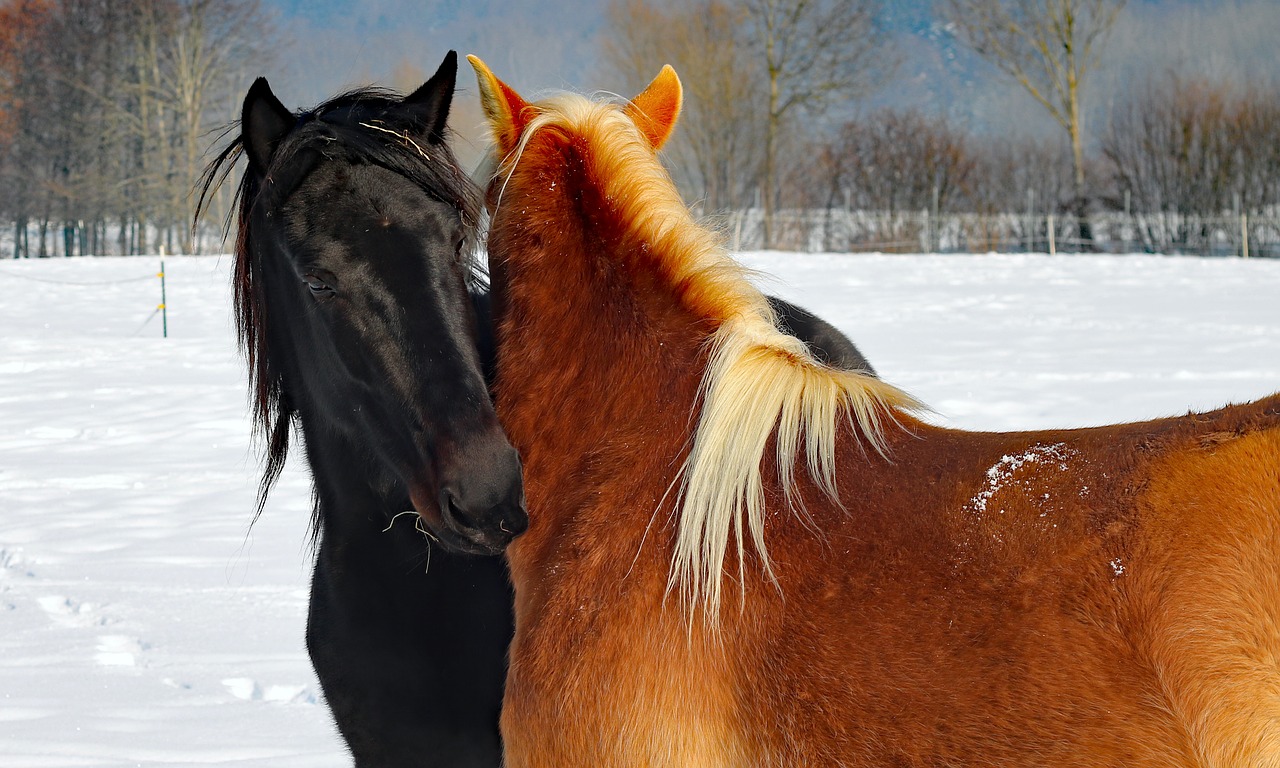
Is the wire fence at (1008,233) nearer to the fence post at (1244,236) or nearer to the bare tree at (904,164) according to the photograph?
the fence post at (1244,236)

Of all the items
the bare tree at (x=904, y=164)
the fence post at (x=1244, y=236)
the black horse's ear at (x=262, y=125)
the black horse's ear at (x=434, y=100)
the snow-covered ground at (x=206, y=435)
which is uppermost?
the bare tree at (x=904, y=164)

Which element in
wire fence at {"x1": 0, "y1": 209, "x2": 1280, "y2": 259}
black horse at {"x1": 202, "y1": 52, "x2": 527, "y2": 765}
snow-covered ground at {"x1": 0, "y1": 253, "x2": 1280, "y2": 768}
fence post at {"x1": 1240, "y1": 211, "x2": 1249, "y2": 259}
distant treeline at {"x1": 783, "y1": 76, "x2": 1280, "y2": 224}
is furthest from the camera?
distant treeline at {"x1": 783, "y1": 76, "x2": 1280, "y2": 224}

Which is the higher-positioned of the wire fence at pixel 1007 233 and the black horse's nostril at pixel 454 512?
the wire fence at pixel 1007 233

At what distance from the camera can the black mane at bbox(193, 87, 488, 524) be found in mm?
2082

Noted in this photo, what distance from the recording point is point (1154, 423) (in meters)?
1.51

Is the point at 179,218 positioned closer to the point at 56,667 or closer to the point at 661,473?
the point at 56,667

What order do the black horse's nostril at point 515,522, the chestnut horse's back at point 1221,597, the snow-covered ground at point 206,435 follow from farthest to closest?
the snow-covered ground at point 206,435 < the black horse's nostril at point 515,522 < the chestnut horse's back at point 1221,597

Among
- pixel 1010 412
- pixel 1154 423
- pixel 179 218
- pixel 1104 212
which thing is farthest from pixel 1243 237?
pixel 179 218

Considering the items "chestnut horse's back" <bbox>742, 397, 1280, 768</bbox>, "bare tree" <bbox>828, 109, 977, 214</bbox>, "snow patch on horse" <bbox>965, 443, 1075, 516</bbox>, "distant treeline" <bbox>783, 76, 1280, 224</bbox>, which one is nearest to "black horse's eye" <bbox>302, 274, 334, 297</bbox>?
"chestnut horse's back" <bbox>742, 397, 1280, 768</bbox>

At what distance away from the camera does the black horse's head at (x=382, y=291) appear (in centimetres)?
181

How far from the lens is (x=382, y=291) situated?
1.95 meters

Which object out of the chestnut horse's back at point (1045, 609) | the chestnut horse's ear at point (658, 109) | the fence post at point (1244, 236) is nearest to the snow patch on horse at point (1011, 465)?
the chestnut horse's back at point (1045, 609)

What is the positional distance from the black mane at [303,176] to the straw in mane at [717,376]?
5.7 inches

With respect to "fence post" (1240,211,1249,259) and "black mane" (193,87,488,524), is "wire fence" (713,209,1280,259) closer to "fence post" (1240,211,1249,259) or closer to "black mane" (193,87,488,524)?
"fence post" (1240,211,1249,259)
